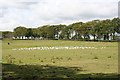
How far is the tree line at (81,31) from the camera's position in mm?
95150

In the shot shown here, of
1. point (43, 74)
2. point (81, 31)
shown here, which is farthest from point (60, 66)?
point (81, 31)

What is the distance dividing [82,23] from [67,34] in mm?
13300

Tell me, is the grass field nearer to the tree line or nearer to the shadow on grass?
the shadow on grass

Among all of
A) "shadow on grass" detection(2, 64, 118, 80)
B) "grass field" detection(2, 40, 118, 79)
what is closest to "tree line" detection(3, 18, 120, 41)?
"grass field" detection(2, 40, 118, 79)

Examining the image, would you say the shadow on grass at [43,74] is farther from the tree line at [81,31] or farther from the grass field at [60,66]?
the tree line at [81,31]

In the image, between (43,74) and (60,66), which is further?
(60,66)

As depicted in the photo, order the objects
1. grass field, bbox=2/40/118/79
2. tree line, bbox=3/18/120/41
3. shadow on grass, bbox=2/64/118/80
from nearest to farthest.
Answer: shadow on grass, bbox=2/64/118/80, grass field, bbox=2/40/118/79, tree line, bbox=3/18/120/41

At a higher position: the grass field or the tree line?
the tree line

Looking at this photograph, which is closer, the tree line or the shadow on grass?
the shadow on grass

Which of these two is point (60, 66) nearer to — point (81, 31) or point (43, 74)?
point (43, 74)

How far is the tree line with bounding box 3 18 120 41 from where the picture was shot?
9515cm

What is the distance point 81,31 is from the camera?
4259 inches

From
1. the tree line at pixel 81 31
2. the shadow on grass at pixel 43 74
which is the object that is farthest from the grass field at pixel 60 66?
the tree line at pixel 81 31

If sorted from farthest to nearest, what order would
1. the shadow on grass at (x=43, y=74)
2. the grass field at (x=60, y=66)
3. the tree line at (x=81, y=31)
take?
1. the tree line at (x=81, y=31)
2. the grass field at (x=60, y=66)
3. the shadow on grass at (x=43, y=74)
